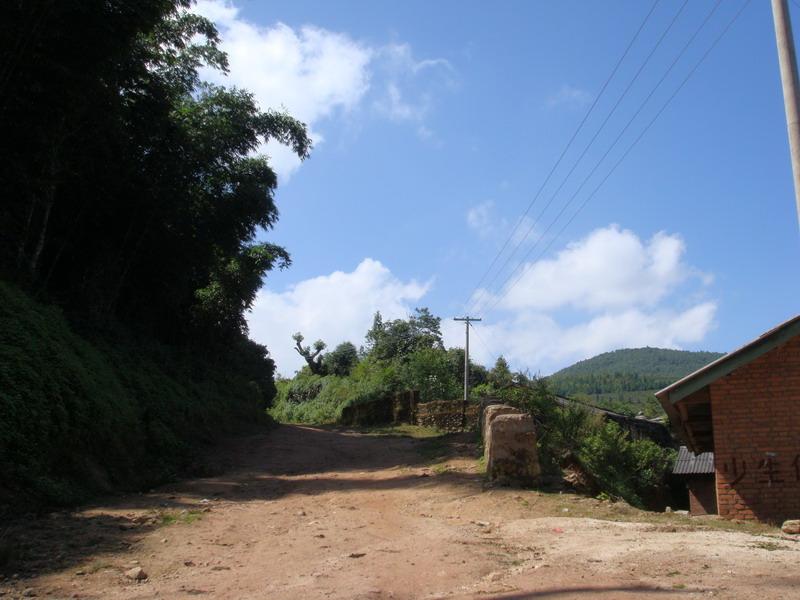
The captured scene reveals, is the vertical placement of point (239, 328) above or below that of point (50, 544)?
above

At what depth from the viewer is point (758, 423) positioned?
8.71m

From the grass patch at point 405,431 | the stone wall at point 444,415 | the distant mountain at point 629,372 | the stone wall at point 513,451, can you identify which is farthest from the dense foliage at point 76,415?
the distant mountain at point 629,372

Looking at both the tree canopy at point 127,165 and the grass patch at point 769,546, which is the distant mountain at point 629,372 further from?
the grass patch at point 769,546

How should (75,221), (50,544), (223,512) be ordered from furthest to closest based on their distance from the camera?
(75,221)
(223,512)
(50,544)

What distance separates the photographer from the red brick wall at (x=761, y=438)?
28.0 feet

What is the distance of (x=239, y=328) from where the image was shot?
95.9 feet

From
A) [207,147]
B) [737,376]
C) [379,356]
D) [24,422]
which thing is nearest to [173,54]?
[207,147]

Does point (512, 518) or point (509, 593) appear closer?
point (509, 593)

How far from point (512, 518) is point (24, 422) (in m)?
7.06

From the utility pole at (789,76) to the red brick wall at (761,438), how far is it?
2.82 metres

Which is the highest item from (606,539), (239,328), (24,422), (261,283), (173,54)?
(173,54)

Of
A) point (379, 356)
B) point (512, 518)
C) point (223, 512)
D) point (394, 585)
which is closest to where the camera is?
point (394, 585)

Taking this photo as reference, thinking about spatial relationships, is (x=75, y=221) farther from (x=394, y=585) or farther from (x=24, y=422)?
(x=394, y=585)

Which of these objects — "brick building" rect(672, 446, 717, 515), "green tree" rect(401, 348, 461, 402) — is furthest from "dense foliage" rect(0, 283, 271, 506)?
"brick building" rect(672, 446, 717, 515)
